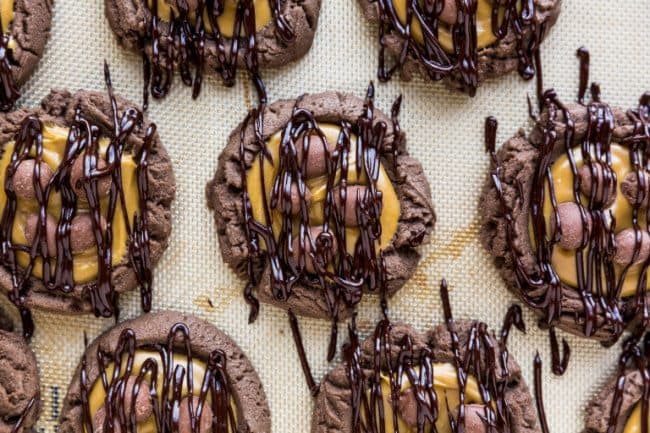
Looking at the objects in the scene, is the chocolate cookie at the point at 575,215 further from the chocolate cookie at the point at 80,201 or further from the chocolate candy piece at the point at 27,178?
the chocolate candy piece at the point at 27,178

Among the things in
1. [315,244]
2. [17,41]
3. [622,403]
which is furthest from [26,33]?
[622,403]

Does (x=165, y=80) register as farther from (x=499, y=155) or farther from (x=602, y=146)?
Result: (x=602, y=146)

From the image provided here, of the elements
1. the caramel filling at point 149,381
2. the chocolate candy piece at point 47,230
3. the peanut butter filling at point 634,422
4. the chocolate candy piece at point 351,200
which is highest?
the chocolate candy piece at point 351,200

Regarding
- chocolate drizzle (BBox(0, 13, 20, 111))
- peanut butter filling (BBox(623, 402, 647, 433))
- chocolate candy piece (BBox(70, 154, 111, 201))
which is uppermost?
chocolate drizzle (BBox(0, 13, 20, 111))

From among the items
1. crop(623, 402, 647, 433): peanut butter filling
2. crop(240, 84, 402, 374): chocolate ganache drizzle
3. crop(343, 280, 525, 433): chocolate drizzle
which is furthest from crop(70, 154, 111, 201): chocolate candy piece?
crop(623, 402, 647, 433): peanut butter filling

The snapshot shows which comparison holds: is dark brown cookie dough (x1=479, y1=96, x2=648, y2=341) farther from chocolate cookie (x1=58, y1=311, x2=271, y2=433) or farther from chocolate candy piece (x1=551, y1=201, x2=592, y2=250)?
chocolate cookie (x1=58, y1=311, x2=271, y2=433)

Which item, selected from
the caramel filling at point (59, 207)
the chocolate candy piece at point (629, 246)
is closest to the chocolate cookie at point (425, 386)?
the chocolate candy piece at point (629, 246)
